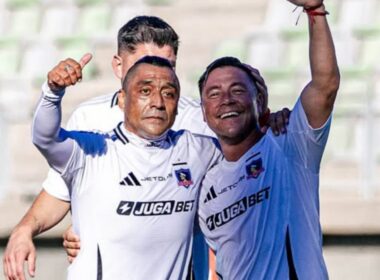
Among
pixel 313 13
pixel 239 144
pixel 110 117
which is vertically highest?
pixel 313 13

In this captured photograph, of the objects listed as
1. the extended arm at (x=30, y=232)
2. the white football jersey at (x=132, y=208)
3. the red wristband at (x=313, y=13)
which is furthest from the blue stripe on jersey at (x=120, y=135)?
the red wristband at (x=313, y=13)

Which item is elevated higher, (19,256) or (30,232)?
(30,232)

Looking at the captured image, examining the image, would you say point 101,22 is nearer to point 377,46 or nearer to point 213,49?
point 213,49

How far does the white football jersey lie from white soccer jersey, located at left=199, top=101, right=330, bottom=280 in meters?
0.19

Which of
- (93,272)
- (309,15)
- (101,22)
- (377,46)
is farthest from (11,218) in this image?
(101,22)

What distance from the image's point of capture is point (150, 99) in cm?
534

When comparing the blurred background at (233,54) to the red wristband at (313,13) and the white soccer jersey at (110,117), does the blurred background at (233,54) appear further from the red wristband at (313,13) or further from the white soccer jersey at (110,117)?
the red wristband at (313,13)

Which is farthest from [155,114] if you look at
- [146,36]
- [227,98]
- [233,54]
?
[233,54]

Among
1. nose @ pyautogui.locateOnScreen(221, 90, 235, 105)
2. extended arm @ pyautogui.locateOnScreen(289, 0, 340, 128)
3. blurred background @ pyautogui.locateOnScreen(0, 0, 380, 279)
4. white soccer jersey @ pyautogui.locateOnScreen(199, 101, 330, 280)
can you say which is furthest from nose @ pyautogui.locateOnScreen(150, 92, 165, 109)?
blurred background @ pyautogui.locateOnScreen(0, 0, 380, 279)

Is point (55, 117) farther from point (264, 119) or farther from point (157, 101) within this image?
point (264, 119)

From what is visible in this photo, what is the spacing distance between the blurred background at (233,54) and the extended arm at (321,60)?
3833 millimetres

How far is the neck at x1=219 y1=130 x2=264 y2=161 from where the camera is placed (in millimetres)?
5316

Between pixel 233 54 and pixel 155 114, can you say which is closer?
pixel 155 114

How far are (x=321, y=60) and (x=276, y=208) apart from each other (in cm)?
59
